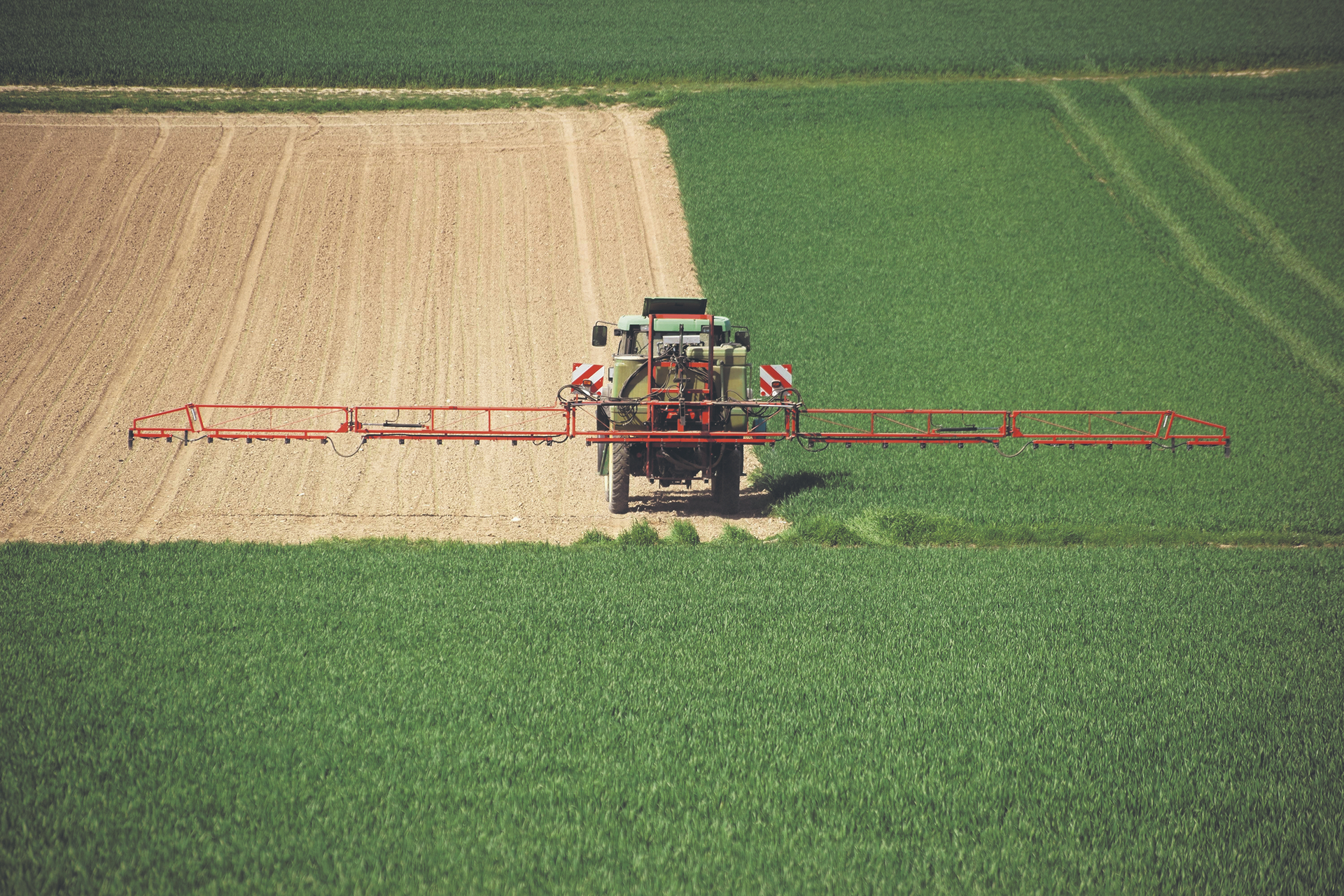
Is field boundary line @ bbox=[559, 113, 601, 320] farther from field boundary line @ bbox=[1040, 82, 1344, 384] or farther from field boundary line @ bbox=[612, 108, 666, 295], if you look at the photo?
field boundary line @ bbox=[1040, 82, 1344, 384]

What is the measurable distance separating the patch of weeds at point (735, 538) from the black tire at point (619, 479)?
184 centimetres

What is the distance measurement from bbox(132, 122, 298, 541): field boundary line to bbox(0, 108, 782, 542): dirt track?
2.3 inches

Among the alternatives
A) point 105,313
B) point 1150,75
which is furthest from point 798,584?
Result: point 1150,75

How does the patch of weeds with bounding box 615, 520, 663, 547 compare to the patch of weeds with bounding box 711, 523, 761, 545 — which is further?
the patch of weeds with bounding box 711, 523, 761, 545

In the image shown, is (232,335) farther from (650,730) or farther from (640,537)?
(650,730)

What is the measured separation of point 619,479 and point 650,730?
24.4 ft

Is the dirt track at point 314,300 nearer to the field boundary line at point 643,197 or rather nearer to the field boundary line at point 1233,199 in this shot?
the field boundary line at point 643,197

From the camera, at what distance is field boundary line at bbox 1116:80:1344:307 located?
78.3 ft

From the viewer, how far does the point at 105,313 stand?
20.8 meters

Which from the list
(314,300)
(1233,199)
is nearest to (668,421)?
(314,300)

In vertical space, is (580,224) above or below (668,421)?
above

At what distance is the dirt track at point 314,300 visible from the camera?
1520cm

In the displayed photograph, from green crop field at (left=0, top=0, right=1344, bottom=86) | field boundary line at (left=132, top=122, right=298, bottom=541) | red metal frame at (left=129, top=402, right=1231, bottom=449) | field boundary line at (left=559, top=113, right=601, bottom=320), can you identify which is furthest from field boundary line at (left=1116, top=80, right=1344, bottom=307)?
field boundary line at (left=132, top=122, right=298, bottom=541)

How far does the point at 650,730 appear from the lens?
7.10 m
